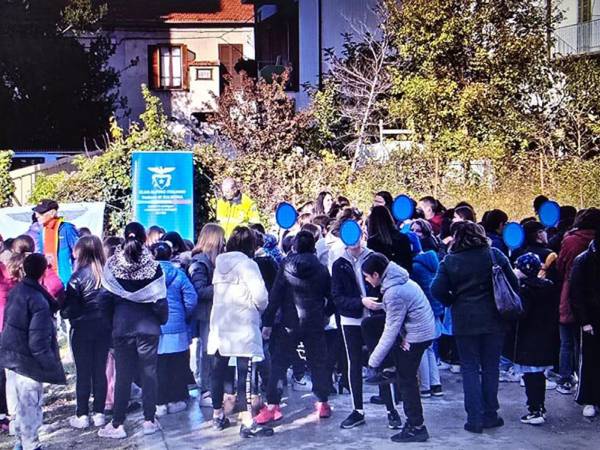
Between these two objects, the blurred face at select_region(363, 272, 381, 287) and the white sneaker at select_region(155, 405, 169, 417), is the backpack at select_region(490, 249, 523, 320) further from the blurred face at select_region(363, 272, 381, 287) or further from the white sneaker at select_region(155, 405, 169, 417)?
the white sneaker at select_region(155, 405, 169, 417)

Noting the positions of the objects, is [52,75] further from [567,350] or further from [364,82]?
[567,350]

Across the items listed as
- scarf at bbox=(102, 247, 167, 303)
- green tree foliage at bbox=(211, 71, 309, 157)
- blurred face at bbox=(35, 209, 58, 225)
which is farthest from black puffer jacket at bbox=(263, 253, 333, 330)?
green tree foliage at bbox=(211, 71, 309, 157)

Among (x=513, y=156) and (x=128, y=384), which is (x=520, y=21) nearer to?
(x=513, y=156)

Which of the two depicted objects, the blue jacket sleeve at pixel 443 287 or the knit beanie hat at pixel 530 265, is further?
the knit beanie hat at pixel 530 265

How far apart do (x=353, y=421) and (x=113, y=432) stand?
85.9 inches

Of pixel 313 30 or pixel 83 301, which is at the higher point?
pixel 313 30

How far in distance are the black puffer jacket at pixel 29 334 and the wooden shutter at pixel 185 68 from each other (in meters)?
27.1

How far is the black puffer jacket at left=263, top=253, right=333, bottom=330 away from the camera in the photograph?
783 cm

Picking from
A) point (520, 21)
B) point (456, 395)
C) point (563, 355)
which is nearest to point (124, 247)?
point (456, 395)

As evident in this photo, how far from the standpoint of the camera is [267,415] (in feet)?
26.2

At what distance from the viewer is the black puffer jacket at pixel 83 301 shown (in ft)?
24.9

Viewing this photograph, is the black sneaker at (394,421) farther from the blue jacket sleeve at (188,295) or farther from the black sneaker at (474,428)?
the blue jacket sleeve at (188,295)

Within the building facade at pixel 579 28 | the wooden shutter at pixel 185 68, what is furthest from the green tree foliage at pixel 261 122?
the wooden shutter at pixel 185 68

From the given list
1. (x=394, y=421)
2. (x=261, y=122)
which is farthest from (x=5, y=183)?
(x=394, y=421)
